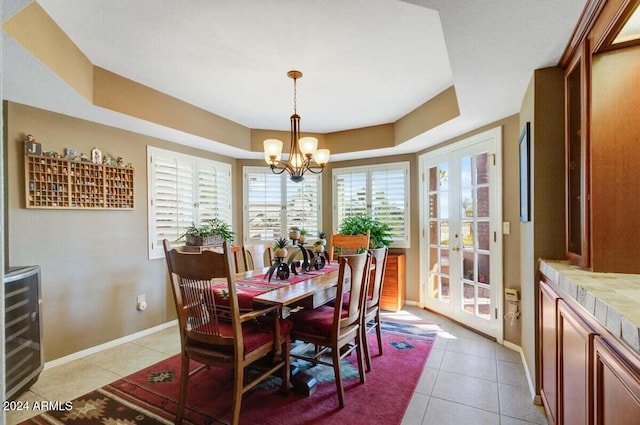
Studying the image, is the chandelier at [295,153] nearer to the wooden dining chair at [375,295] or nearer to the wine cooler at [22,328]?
the wooden dining chair at [375,295]

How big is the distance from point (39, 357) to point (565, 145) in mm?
4019

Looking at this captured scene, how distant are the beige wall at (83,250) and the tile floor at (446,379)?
0.26 meters

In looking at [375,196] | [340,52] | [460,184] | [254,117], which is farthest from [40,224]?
[460,184]

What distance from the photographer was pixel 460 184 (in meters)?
3.78

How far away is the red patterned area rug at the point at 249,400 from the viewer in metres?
2.12

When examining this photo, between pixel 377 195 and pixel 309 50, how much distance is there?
273cm

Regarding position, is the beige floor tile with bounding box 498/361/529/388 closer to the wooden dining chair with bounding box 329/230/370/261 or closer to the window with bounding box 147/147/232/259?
the wooden dining chair with bounding box 329/230/370/261

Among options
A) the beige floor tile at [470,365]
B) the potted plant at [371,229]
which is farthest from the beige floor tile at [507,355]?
the potted plant at [371,229]

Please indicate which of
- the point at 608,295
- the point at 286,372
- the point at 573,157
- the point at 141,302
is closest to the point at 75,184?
the point at 141,302

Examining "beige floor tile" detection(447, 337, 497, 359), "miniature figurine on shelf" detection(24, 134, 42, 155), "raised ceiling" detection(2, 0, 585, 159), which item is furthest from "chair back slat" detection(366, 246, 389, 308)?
"miniature figurine on shelf" detection(24, 134, 42, 155)

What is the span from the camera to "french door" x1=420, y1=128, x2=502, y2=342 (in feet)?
10.9

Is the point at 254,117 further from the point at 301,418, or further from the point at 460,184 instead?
the point at 301,418

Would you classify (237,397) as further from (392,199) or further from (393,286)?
(392,199)

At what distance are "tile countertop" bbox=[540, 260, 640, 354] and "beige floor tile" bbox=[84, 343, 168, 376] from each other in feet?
10.2
